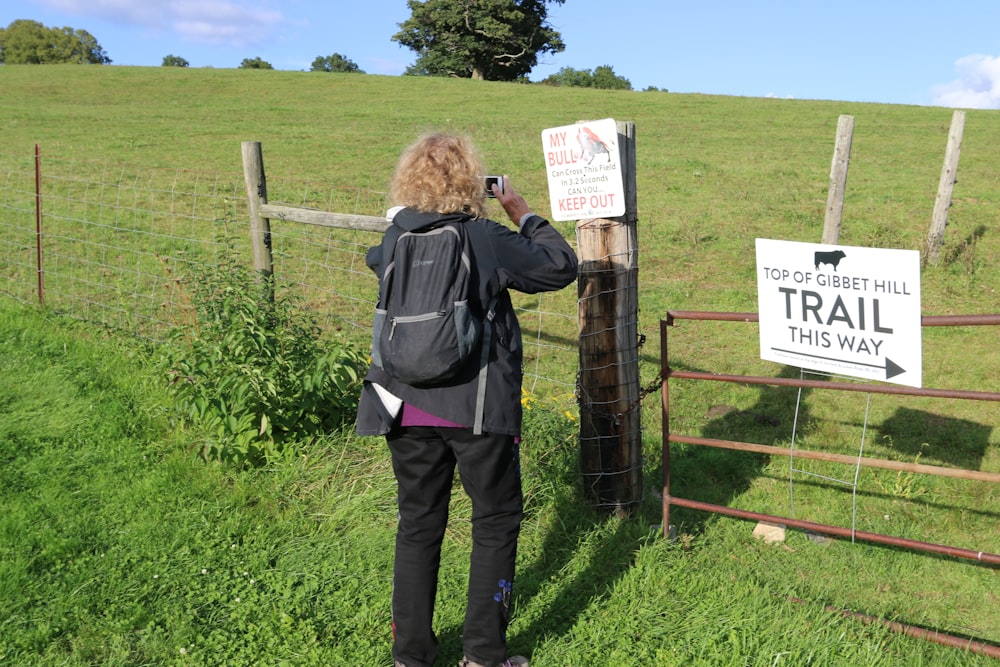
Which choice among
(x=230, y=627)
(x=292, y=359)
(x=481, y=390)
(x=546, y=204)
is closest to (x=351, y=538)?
(x=230, y=627)

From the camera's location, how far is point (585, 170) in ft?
12.8

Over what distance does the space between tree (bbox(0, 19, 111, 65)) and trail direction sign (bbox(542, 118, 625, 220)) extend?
8438 centimetres

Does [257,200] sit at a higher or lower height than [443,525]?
higher

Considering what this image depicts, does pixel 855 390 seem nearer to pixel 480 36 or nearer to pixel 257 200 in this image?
pixel 257 200

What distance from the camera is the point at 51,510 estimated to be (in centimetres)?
417

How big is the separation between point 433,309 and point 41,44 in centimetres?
8879

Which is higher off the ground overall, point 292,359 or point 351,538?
point 292,359

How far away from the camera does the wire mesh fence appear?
704 cm

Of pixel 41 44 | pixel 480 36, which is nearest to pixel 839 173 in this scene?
pixel 480 36

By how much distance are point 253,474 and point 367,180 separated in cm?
1028

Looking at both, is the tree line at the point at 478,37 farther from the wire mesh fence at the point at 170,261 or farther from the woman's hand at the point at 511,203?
the woman's hand at the point at 511,203

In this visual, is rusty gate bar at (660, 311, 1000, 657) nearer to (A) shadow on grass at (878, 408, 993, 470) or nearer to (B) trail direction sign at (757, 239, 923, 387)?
(B) trail direction sign at (757, 239, 923, 387)

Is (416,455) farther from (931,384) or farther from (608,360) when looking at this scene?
(931,384)

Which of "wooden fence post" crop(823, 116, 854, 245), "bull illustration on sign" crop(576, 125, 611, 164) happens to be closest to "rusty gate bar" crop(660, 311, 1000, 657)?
"bull illustration on sign" crop(576, 125, 611, 164)
